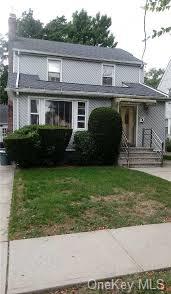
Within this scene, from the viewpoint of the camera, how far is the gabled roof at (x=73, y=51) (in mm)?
18500

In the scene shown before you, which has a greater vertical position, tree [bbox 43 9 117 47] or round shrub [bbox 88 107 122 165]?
tree [bbox 43 9 117 47]

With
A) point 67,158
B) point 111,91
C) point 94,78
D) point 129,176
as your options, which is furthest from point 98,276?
point 94,78

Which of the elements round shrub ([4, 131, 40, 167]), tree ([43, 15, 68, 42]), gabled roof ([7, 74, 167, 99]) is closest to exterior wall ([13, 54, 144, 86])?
gabled roof ([7, 74, 167, 99])

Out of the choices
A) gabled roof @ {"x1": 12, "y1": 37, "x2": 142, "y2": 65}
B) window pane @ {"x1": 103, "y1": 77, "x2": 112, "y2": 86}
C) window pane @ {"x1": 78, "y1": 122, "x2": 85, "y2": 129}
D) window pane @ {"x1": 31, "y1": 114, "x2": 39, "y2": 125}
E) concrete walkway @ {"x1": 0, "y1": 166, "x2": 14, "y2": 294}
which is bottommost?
concrete walkway @ {"x1": 0, "y1": 166, "x2": 14, "y2": 294}

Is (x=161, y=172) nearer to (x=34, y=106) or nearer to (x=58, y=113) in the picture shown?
Answer: (x=58, y=113)

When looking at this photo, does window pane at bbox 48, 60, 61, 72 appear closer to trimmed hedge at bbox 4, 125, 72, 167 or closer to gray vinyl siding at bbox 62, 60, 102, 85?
gray vinyl siding at bbox 62, 60, 102, 85

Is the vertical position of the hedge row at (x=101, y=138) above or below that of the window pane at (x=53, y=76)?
below

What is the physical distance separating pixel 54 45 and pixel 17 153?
10.5 metres

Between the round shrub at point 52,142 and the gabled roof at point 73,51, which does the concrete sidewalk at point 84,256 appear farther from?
the gabled roof at point 73,51

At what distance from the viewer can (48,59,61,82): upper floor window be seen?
18500 mm

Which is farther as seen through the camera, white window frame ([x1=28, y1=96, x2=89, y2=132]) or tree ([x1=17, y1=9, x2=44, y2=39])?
tree ([x1=17, y1=9, x2=44, y2=39])

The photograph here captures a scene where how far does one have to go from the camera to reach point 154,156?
1523 cm

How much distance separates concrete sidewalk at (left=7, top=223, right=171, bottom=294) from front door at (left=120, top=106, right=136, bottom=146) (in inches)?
461

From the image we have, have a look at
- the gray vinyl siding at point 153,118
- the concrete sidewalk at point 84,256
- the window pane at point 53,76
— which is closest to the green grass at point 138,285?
the concrete sidewalk at point 84,256
